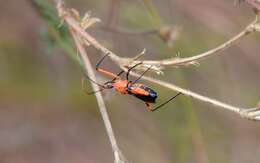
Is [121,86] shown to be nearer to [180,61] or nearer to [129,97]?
[180,61]

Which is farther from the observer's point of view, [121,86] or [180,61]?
[121,86]

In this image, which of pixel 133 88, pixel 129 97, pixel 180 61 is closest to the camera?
pixel 180 61

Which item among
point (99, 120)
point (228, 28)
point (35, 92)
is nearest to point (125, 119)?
point (99, 120)

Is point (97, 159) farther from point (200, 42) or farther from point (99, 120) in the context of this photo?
point (200, 42)

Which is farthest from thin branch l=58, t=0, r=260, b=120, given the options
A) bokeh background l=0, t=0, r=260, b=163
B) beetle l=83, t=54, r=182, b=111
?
bokeh background l=0, t=0, r=260, b=163

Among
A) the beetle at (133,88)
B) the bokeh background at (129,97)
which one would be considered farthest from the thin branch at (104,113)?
the bokeh background at (129,97)

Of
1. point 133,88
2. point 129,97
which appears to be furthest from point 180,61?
point 129,97

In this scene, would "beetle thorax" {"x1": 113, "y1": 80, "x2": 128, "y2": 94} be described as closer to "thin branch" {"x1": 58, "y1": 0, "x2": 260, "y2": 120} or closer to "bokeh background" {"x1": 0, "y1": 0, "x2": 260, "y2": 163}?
"thin branch" {"x1": 58, "y1": 0, "x2": 260, "y2": 120}

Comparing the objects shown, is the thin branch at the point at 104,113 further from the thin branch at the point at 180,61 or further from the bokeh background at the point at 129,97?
the bokeh background at the point at 129,97
